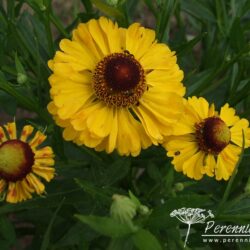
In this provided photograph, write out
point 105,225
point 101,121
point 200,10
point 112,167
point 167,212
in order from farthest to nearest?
1. point 200,10
2. point 112,167
3. point 101,121
4. point 167,212
5. point 105,225

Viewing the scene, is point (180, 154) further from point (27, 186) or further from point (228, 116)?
point (27, 186)

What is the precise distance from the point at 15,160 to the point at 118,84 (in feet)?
0.77

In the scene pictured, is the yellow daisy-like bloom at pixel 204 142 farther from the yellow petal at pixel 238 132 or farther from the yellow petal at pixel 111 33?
the yellow petal at pixel 111 33

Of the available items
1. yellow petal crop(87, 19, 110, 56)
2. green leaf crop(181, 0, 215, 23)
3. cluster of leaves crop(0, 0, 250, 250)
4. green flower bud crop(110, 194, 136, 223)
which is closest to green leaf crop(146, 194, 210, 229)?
cluster of leaves crop(0, 0, 250, 250)

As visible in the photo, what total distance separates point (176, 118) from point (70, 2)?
147 centimetres

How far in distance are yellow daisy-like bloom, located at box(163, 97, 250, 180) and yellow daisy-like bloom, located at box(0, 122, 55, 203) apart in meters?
0.23

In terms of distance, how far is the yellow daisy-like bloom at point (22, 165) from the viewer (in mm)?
836

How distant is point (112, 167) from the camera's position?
0.95m

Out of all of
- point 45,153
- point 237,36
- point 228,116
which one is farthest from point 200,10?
point 45,153

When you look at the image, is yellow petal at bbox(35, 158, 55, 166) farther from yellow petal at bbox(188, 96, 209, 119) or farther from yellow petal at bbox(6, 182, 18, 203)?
yellow petal at bbox(188, 96, 209, 119)

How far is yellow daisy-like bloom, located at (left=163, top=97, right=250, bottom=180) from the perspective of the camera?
90 centimetres

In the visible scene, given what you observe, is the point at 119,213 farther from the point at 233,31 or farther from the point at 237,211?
the point at 233,31

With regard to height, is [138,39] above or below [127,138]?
above

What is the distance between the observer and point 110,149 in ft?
2.67
